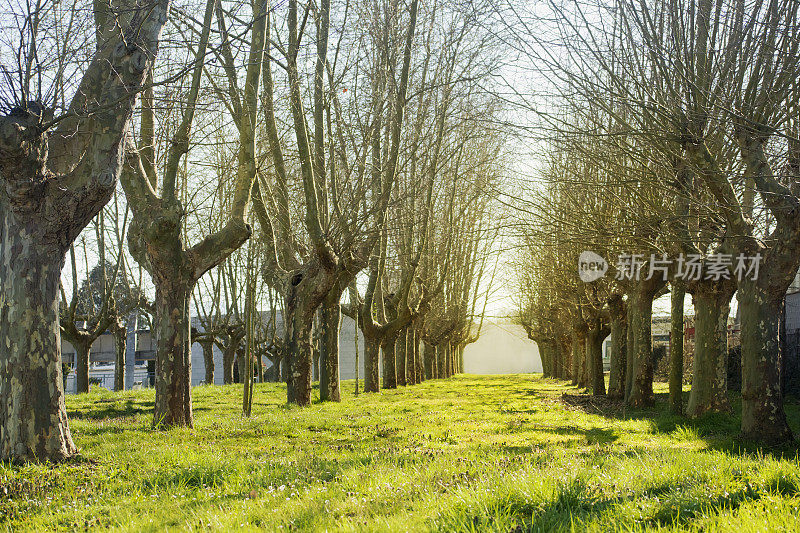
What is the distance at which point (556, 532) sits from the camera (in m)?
3.97

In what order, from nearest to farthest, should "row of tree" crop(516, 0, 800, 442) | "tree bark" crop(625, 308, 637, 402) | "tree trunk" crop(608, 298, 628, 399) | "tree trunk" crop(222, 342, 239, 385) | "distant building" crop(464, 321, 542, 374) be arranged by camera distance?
"row of tree" crop(516, 0, 800, 442) → "tree bark" crop(625, 308, 637, 402) → "tree trunk" crop(608, 298, 628, 399) → "tree trunk" crop(222, 342, 239, 385) → "distant building" crop(464, 321, 542, 374)

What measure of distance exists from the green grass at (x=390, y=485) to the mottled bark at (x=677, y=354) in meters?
4.75

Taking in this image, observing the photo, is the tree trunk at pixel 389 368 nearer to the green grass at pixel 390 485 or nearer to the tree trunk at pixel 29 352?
the green grass at pixel 390 485

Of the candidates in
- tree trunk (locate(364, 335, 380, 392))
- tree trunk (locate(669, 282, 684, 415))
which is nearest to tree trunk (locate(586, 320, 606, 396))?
tree trunk (locate(364, 335, 380, 392))

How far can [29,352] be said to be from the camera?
23.4ft

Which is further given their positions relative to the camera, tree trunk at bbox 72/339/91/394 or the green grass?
tree trunk at bbox 72/339/91/394

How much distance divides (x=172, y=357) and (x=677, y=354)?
10780 mm

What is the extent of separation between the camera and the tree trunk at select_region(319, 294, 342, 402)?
688 inches

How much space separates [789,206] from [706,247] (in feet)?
20.9

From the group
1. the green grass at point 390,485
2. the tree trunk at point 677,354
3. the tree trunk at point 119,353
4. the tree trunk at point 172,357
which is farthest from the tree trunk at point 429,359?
the green grass at point 390,485

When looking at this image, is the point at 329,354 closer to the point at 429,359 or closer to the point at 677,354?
the point at 677,354

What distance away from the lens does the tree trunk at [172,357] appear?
10.3 metres

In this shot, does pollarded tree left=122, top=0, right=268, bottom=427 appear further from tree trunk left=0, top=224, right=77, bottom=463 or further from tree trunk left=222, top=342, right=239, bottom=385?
tree trunk left=222, top=342, right=239, bottom=385

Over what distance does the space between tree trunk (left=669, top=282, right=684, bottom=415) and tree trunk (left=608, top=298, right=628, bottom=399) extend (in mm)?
4865
